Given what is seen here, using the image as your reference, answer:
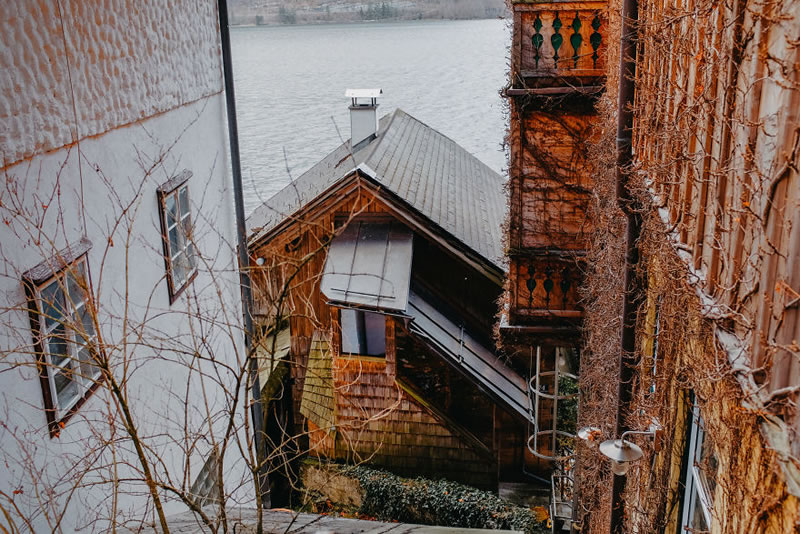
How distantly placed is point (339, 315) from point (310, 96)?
47.7ft

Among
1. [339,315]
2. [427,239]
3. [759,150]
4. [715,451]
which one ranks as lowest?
[339,315]

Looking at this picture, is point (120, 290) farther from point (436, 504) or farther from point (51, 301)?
point (436, 504)

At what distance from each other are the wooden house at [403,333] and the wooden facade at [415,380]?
2cm

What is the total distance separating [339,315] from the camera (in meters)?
14.1

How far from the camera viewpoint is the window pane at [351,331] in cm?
1409

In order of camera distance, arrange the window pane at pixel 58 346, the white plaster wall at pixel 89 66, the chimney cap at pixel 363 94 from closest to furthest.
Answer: the white plaster wall at pixel 89 66
the window pane at pixel 58 346
the chimney cap at pixel 363 94

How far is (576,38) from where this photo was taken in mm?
9625

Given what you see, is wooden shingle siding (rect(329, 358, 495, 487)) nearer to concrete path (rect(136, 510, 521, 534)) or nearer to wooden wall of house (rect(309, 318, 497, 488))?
wooden wall of house (rect(309, 318, 497, 488))

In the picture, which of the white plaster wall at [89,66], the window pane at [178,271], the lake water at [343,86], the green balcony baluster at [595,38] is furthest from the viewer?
the lake water at [343,86]

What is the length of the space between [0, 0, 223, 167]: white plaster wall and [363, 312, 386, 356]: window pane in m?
5.98

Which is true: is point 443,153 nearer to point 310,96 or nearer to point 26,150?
point 310,96

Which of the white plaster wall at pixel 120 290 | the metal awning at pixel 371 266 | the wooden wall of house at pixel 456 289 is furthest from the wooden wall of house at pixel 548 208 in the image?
the white plaster wall at pixel 120 290

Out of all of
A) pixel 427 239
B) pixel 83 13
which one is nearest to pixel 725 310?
pixel 83 13

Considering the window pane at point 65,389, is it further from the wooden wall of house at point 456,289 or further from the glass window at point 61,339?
the wooden wall of house at point 456,289
